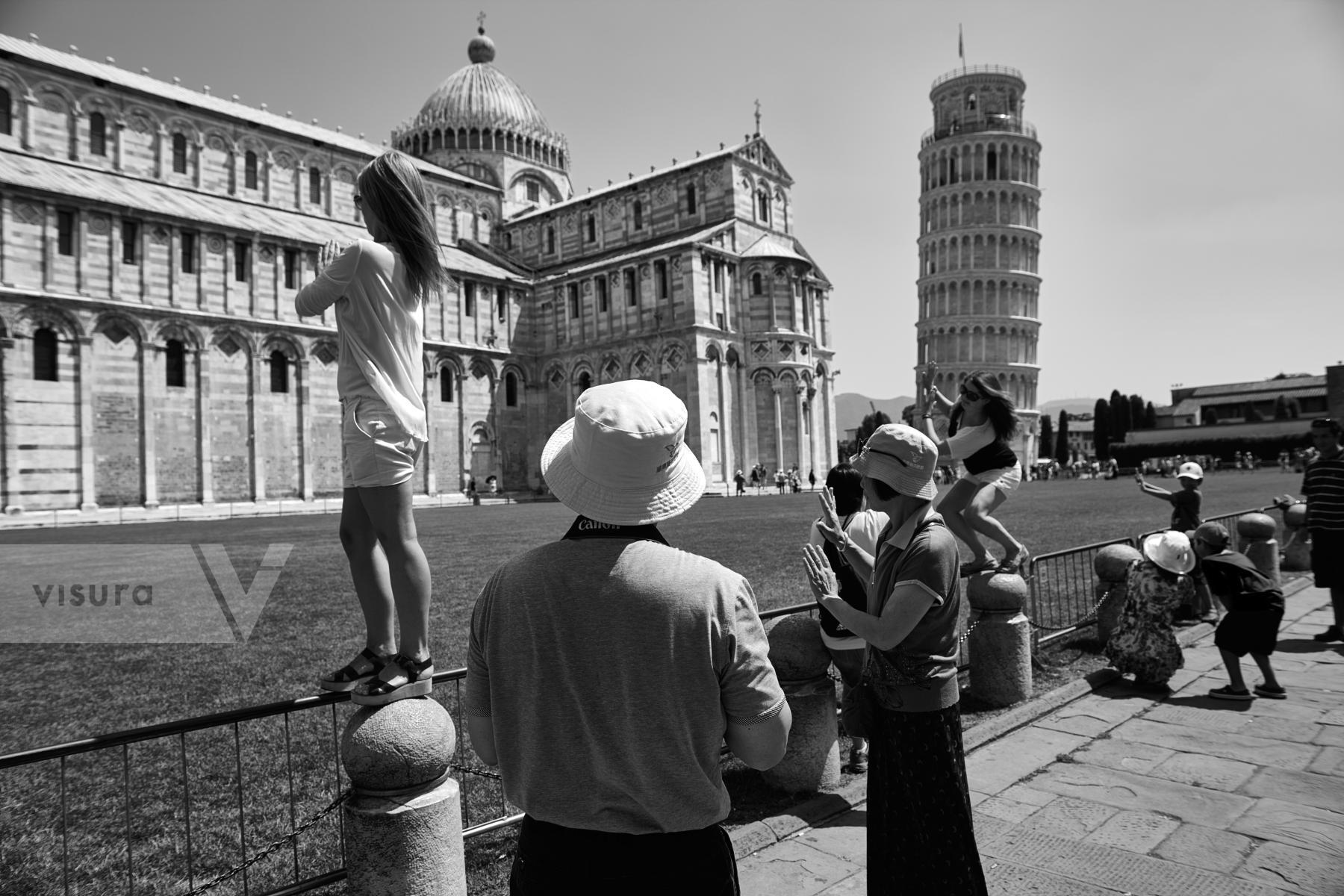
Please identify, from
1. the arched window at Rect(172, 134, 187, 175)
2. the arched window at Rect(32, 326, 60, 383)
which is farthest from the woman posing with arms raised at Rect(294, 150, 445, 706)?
the arched window at Rect(172, 134, 187, 175)

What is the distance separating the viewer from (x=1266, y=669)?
6.27 meters

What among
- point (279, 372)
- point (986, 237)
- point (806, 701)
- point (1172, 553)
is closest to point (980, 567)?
point (1172, 553)

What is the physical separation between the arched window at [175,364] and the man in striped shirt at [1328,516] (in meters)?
35.3

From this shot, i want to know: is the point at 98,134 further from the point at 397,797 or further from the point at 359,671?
the point at 397,797

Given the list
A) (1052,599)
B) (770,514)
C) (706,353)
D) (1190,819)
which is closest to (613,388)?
(1190,819)

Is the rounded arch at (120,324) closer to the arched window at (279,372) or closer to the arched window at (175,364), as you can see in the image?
the arched window at (175,364)

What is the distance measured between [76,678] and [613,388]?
7533 millimetres

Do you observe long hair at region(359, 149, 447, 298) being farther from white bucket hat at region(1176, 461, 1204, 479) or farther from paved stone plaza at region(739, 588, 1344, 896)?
white bucket hat at region(1176, 461, 1204, 479)

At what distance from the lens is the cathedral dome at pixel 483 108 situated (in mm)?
51188

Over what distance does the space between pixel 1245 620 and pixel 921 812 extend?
4.73 m

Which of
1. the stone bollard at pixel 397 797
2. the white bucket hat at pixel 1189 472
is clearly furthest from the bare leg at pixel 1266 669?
the stone bollard at pixel 397 797

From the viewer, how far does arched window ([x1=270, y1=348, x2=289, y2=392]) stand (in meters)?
34.3

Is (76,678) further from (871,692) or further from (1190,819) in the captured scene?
(1190,819)

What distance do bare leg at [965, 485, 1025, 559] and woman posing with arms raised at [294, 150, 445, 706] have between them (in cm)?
516
